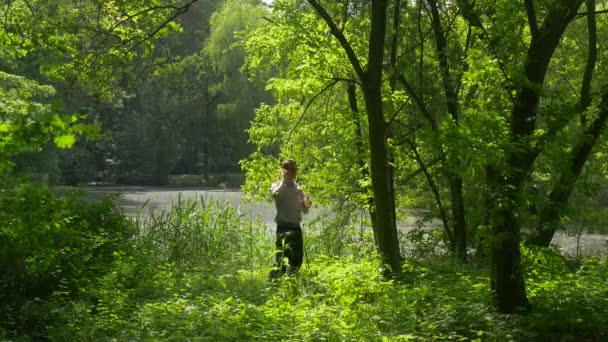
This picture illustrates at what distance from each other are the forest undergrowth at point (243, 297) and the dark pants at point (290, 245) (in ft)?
0.58

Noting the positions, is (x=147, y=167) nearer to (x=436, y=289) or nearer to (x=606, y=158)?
(x=606, y=158)

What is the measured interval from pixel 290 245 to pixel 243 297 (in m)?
1.15

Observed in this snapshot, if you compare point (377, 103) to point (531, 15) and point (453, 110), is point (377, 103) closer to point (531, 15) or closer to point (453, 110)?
point (531, 15)

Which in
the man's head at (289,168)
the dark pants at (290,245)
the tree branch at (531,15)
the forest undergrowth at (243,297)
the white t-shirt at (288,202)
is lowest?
the forest undergrowth at (243,297)

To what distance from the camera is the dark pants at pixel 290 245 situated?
8.91 m

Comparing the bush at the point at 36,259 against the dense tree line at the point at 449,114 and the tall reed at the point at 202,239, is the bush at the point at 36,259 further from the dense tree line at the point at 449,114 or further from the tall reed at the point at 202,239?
the dense tree line at the point at 449,114

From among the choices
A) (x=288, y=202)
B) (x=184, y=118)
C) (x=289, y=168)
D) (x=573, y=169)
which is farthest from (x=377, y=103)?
(x=184, y=118)

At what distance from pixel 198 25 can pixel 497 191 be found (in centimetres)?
5786

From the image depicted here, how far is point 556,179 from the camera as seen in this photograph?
7.77 metres

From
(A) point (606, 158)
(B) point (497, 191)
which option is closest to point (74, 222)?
(B) point (497, 191)

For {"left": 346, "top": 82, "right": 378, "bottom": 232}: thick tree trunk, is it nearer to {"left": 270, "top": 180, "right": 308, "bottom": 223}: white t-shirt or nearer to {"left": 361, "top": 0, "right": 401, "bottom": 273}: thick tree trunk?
{"left": 361, "top": 0, "right": 401, "bottom": 273}: thick tree trunk

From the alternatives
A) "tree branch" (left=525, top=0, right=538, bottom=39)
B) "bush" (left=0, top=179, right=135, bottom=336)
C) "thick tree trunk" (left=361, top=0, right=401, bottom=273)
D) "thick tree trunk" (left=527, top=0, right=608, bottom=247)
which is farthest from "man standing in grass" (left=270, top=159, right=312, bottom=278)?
"tree branch" (left=525, top=0, right=538, bottom=39)

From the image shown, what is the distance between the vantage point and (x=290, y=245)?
8.98 m

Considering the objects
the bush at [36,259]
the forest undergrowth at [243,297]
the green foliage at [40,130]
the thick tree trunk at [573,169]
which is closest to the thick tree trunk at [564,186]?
the thick tree trunk at [573,169]
